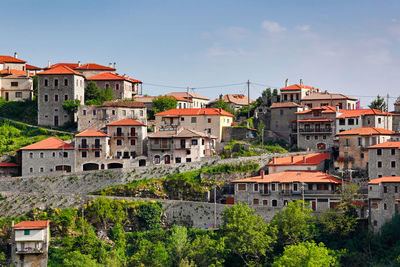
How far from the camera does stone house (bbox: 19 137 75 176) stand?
95.2m

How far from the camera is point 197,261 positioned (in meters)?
77.4

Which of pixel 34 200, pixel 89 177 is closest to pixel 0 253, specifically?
pixel 34 200

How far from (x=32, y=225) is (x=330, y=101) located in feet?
158

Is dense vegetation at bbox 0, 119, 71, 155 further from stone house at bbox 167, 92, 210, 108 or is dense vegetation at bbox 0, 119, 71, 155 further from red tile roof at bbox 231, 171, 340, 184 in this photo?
red tile roof at bbox 231, 171, 340, 184

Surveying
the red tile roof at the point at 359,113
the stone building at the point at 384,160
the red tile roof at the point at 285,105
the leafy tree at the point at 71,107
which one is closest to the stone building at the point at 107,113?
the leafy tree at the point at 71,107

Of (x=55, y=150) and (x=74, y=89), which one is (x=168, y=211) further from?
(x=74, y=89)

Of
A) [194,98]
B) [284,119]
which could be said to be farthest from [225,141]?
[194,98]

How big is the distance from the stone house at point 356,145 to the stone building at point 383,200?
11769 mm

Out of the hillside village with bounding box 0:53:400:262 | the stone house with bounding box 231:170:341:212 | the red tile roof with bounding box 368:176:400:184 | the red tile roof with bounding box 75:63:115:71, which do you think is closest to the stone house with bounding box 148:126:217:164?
the hillside village with bounding box 0:53:400:262

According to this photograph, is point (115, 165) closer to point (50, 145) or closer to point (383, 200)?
point (50, 145)

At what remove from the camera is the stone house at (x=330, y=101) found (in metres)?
108

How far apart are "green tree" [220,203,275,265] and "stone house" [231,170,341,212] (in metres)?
4.89

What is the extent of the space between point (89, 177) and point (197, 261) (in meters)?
20.4

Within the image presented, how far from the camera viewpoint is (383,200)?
76.1 m
